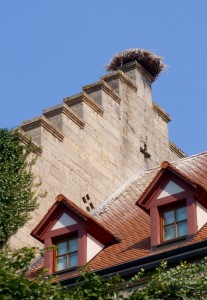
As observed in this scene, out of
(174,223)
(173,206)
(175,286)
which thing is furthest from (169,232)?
(175,286)

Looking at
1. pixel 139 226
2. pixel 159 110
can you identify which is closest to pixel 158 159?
pixel 159 110

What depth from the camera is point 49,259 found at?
19.9 m

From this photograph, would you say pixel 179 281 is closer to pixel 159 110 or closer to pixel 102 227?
pixel 102 227

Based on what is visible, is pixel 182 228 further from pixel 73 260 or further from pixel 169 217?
pixel 73 260

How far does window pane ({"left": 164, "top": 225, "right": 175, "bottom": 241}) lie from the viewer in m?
19.0

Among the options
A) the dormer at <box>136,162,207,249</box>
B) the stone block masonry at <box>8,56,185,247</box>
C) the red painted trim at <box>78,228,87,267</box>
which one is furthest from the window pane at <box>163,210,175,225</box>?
the stone block masonry at <box>8,56,185,247</box>

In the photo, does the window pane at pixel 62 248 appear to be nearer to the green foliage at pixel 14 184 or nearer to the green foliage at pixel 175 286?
the green foliage at pixel 14 184

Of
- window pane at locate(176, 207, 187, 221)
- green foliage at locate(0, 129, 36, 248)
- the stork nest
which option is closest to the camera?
window pane at locate(176, 207, 187, 221)

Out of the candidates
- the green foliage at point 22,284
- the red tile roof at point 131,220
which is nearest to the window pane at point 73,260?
the red tile roof at point 131,220

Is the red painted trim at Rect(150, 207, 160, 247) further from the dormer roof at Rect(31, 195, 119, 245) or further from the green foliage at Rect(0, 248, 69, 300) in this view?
the green foliage at Rect(0, 248, 69, 300)

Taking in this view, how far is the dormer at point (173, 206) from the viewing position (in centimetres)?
1898

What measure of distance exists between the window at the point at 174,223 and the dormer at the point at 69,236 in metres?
1.10

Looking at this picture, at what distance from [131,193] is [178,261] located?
485 centimetres

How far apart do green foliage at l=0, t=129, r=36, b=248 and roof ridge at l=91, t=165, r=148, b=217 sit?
51.5 inches
